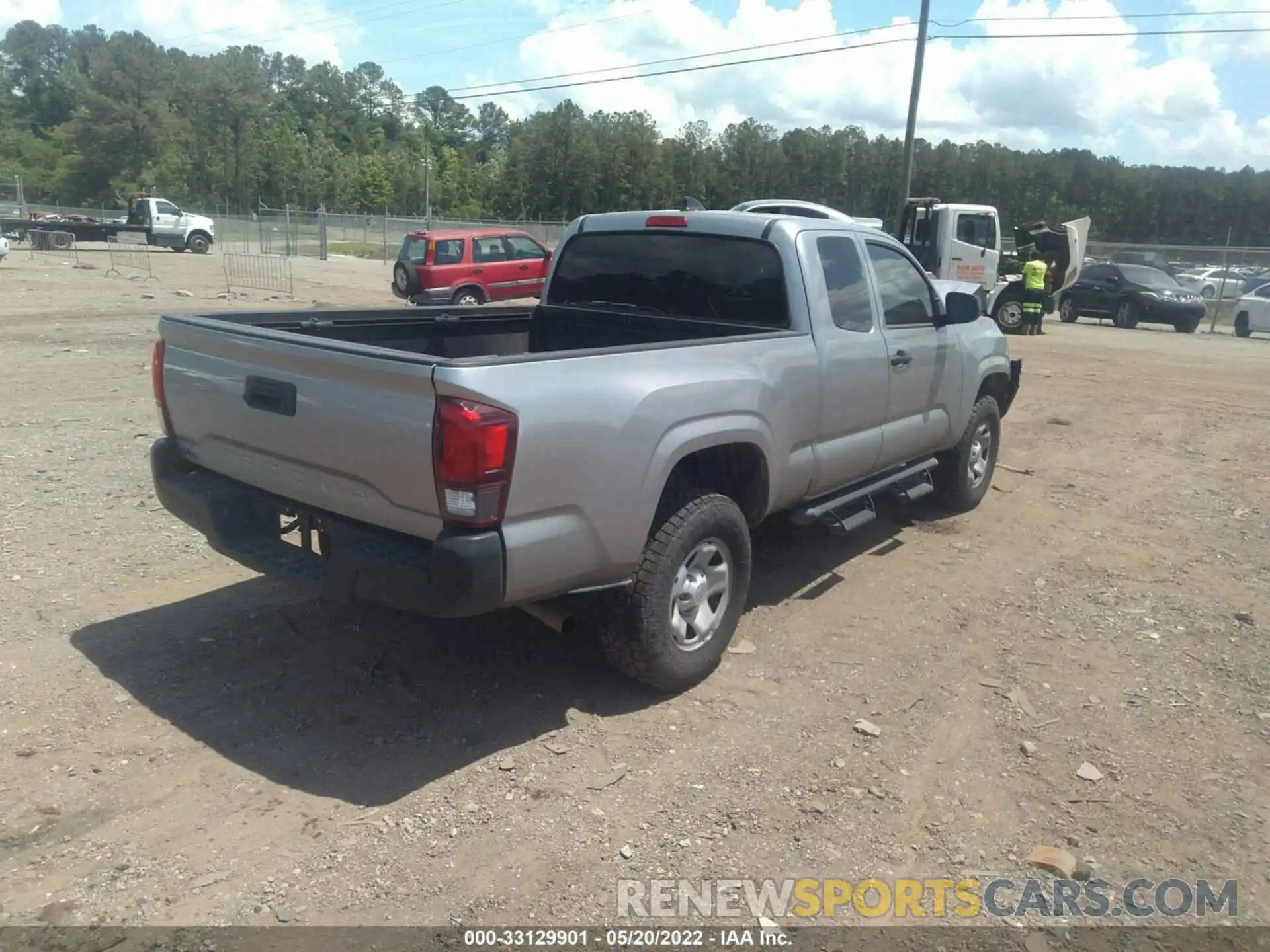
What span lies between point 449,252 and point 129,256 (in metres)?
20.3

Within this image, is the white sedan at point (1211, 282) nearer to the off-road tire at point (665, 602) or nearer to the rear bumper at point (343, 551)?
the off-road tire at point (665, 602)

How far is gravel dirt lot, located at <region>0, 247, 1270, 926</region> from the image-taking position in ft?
10.5

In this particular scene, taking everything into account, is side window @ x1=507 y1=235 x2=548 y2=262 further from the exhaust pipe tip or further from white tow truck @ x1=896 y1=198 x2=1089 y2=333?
the exhaust pipe tip

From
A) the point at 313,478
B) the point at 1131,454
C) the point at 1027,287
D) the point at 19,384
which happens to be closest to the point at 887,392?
the point at 313,478

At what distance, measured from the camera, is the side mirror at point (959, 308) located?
618 cm

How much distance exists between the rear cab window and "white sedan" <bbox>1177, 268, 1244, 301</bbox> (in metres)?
29.6

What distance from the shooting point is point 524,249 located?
22.4 m

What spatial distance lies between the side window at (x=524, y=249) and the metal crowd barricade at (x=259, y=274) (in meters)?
5.34

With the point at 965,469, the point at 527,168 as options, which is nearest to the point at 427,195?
the point at 527,168

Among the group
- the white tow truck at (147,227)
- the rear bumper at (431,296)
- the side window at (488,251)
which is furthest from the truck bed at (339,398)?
the white tow truck at (147,227)

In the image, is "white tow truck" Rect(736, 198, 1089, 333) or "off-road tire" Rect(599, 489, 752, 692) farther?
"white tow truck" Rect(736, 198, 1089, 333)

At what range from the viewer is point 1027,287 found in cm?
2161

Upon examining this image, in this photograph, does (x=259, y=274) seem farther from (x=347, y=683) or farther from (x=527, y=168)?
(x=527, y=168)

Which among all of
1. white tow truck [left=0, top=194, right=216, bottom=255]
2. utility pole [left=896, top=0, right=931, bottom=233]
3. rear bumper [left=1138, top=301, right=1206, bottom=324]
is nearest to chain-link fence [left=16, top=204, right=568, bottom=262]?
white tow truck [left=0, top=194, right=216, bottom=255]
